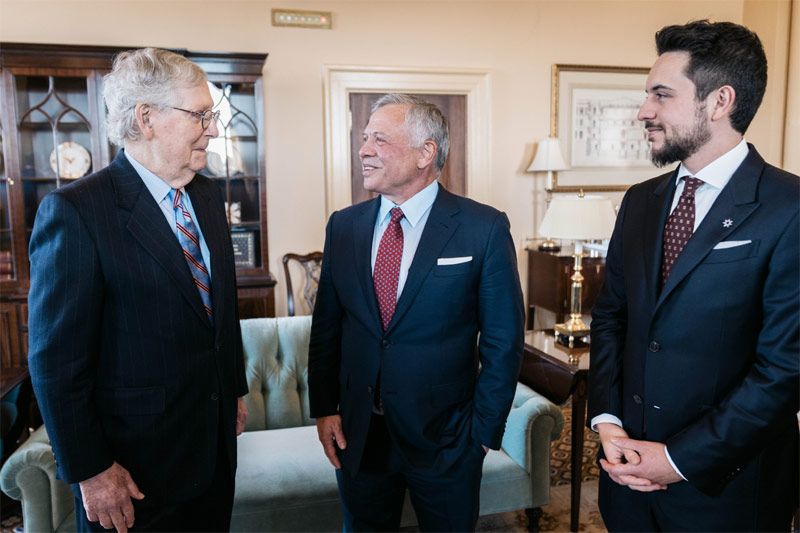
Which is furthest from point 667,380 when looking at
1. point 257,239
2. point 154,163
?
point 257,239

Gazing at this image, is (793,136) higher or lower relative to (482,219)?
higher

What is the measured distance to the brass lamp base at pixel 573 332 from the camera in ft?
9.89

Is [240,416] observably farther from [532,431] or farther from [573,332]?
[573,332]

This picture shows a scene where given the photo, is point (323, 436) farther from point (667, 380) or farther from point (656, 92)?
point (656, 92)

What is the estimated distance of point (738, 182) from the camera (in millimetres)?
1287

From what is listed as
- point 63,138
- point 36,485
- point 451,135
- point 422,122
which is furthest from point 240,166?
point 422,122

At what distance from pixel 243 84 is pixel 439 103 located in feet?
5.20

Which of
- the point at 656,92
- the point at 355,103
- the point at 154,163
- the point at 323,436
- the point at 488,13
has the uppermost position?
the point at 488,13

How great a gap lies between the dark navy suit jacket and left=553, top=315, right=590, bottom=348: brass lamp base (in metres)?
1.44

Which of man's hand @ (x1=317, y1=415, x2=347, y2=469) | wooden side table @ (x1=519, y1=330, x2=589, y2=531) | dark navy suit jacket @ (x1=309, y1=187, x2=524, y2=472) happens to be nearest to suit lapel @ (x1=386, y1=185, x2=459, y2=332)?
dark navy suit jacket @ (x1=309, y1=187, x2=524, y2=472)

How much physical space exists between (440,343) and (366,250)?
1.11 ft

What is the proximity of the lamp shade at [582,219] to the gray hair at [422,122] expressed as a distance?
1.36m

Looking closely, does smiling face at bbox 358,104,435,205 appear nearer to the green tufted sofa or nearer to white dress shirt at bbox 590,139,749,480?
white dress shirt at bbox 590,139,749,480

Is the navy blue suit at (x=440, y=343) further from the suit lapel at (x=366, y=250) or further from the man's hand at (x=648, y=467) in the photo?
the man's hand at (x=648, y=467)
